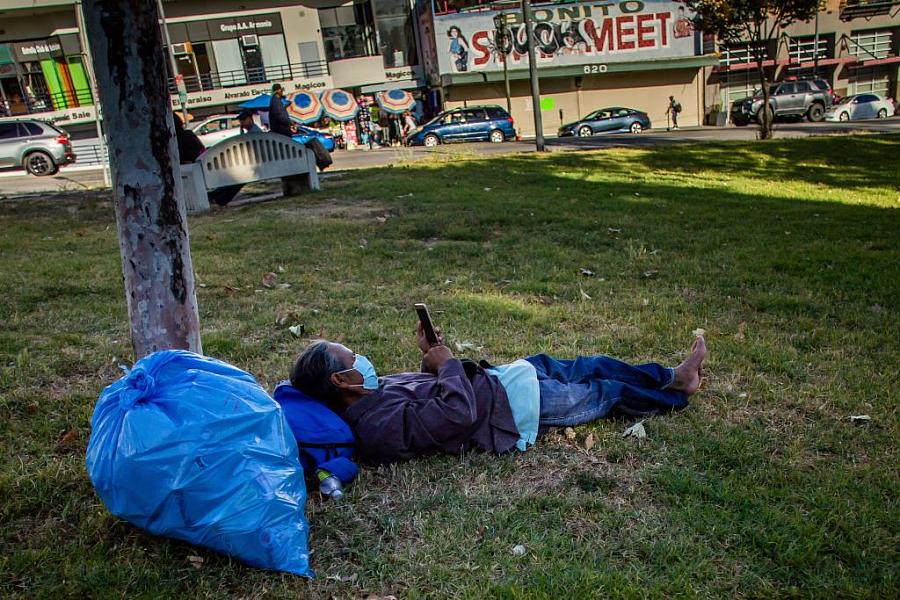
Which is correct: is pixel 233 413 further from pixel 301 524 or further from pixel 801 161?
pixel 801 161

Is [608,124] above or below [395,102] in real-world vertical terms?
below

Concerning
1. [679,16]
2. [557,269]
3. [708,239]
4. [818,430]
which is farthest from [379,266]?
[679,16]

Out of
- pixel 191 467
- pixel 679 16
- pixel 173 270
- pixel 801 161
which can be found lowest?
pixel 801 161

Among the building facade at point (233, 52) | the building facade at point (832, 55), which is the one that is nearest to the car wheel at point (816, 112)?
the building facade at point (832, 55)

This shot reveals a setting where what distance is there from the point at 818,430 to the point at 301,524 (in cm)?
214

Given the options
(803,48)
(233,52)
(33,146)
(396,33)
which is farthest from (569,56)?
(33,146)

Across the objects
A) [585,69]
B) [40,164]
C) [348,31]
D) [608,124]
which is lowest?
[608,124]

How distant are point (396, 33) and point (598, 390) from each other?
38023 mm

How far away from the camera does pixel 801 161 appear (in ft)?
42.7

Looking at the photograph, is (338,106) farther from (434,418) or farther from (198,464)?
(198,464)

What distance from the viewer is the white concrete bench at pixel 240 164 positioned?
900cm

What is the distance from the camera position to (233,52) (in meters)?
36.2

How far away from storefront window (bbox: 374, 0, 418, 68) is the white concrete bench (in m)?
29.7

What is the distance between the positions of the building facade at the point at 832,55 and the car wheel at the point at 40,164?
108ft
